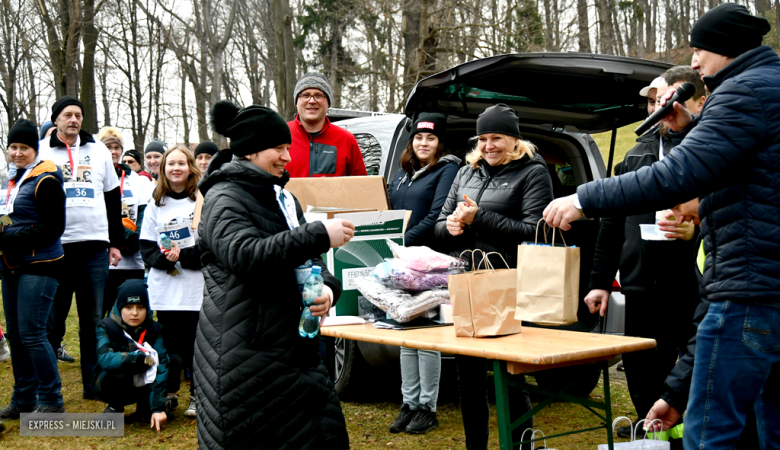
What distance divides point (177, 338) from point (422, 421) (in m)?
2.00

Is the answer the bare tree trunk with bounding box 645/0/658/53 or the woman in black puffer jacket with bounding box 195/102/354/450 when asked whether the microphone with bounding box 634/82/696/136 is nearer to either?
the woman in black puffer jacket with bounding box 195/102/354/450

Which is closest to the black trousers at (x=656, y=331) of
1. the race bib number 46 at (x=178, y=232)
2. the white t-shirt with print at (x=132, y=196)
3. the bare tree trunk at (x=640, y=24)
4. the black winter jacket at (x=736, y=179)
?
the black winter jacket at (x=736, y=179)

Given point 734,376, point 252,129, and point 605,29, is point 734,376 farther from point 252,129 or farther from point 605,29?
point 605,29

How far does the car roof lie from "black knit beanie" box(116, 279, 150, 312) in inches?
88.5

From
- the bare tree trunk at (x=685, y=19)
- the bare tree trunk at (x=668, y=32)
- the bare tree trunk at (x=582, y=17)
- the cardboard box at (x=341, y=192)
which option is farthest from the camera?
the bare tree trunk at (x=668, y=32)

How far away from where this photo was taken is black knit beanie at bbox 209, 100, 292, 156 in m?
2.64

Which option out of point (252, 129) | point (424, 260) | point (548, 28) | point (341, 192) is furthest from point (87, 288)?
point (548, 28)

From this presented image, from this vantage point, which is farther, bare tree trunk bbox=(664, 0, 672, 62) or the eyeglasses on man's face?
bare tree trunk bbox=(664, 0, 672, 62)

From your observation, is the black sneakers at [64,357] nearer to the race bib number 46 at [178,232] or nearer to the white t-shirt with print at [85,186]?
the white t-shirt with print at [85,186]

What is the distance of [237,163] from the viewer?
2.62m

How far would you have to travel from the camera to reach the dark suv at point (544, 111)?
3951 mm

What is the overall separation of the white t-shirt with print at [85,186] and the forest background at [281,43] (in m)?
7.60

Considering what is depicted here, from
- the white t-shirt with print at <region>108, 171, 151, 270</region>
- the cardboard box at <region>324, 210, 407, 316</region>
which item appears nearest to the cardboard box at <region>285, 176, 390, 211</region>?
the cardboard box at <region>324, 210, 407, 316</region>

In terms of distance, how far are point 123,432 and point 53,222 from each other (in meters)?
1.47
